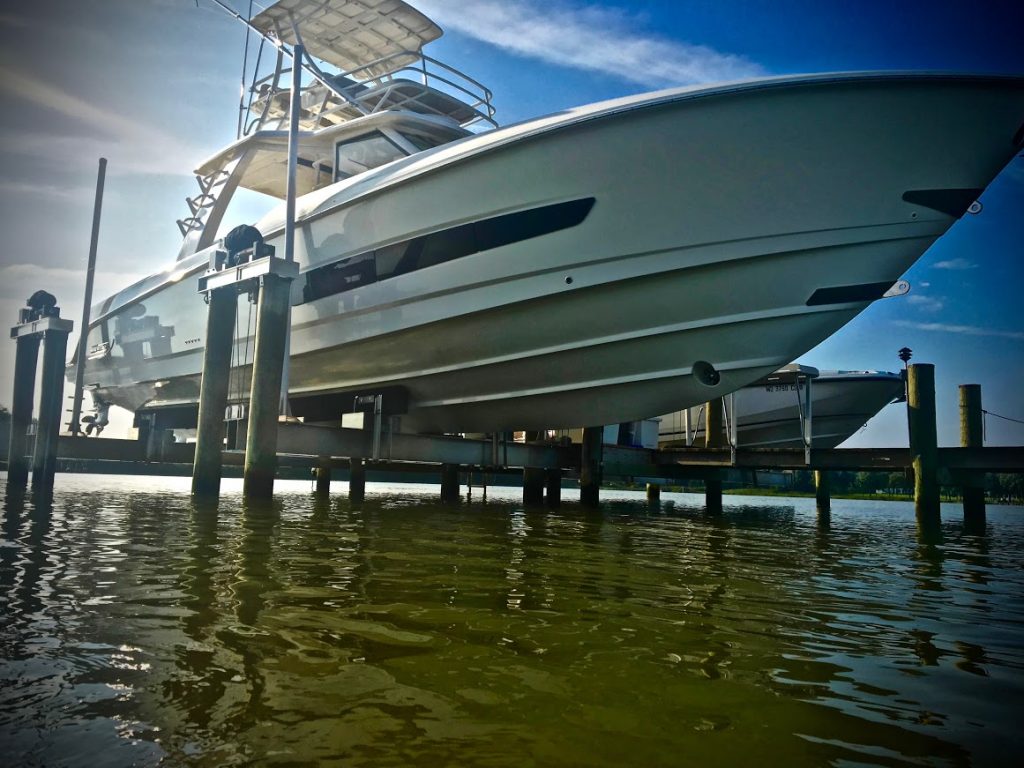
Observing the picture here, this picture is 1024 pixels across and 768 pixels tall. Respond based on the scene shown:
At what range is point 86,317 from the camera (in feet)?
43.0

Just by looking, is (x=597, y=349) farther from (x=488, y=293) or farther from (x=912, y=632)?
(x=912, y=632)

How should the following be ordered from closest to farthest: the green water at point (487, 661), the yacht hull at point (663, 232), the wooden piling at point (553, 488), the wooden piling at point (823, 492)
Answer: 1. the green water at point (487, 661)
2. the yacht hull at point (663, 232)
3. the wooden piling at point (553, 488)
4. the wooden piling at point (823, 492)

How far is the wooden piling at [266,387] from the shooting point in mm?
8273

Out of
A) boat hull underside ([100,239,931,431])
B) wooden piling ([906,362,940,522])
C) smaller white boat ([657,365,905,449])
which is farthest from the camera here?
smaller white boat ([657,365,905,449])

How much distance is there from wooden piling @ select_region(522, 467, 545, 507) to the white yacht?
2.94 m

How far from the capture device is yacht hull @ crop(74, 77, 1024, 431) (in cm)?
628

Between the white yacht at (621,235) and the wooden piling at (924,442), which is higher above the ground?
the white yacht at (621,235)

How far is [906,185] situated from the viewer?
6430 millimetres

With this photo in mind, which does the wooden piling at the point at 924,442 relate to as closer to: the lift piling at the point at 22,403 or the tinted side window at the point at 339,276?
the tinted side window at the point at 339,276

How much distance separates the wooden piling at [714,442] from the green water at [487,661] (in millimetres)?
8990

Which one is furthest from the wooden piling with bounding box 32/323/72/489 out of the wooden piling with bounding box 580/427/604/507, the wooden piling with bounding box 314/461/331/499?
the wooden piling with bounding box 580/427/604/507

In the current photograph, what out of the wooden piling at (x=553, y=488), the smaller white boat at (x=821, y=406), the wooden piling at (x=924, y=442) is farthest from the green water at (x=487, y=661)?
the smaller white boat at (x=821, y=406)

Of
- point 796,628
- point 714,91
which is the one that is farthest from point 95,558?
point 714,91

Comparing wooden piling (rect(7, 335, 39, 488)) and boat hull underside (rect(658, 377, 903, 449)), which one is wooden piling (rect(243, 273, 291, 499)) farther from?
boat hull underside (rect(658, 377, 903, 449))
